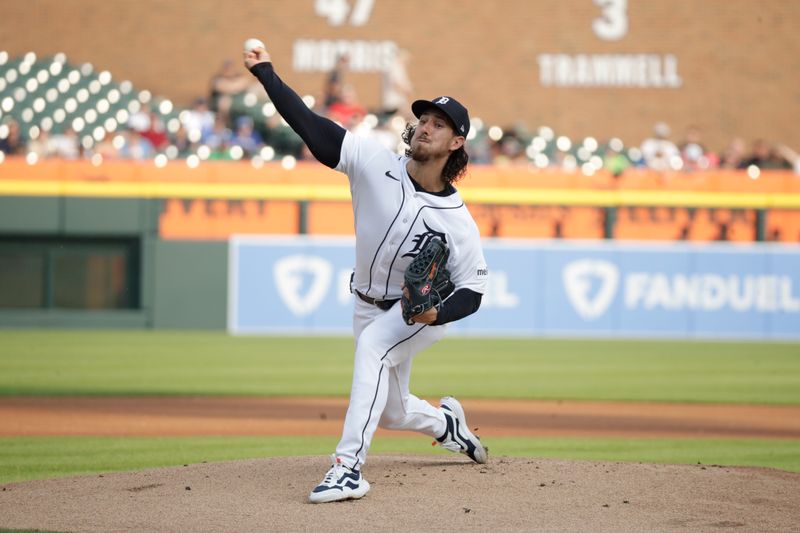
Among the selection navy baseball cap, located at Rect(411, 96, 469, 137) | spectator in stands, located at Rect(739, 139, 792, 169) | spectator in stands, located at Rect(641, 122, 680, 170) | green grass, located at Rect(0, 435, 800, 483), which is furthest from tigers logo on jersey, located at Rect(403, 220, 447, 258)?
spectator in stands, located at Rect(739, 139, 792, 169)

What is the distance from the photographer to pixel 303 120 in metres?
5.41

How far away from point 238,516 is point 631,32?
21531mm

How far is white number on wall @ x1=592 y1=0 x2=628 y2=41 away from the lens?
24.9 m

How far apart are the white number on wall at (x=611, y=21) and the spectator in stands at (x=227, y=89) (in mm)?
7910

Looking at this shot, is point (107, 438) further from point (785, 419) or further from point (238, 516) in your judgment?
point (785, 419)

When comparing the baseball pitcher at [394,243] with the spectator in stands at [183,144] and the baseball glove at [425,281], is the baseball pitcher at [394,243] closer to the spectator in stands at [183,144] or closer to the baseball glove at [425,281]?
the baseball glove at [425,281]

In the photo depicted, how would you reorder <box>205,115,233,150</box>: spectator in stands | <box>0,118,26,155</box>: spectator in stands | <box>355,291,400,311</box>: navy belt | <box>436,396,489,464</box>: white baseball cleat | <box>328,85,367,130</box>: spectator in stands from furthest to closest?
<box>205,115,233,150</box>: spectator in stands → <box>328,85,367,130</box>: spectator in stands → <box>0,118,26,155</box>: spectator in stands → <box>436,396,489,464</box>: white baseball cleat → <box>355,291,400,311</box>: navy belt

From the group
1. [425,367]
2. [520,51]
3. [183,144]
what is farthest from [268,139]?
[425,367]

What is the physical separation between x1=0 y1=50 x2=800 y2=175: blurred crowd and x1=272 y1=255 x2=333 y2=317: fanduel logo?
1.81 m

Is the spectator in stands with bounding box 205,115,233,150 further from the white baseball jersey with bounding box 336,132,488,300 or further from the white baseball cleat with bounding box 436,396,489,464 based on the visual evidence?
the white baseball jersey with bounding box 336,132,488,300

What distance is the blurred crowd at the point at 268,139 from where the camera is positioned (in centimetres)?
1856

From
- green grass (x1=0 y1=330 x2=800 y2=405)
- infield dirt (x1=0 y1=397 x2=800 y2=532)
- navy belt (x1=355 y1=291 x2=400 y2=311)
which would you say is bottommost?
green grass (x1=0 y1=330 x2=800 y2=405)

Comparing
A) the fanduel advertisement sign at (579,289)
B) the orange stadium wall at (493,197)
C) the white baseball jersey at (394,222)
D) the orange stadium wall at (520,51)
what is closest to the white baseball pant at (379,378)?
the white baseball jersey at (394,222)

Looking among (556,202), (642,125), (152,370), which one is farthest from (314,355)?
(642,125)
